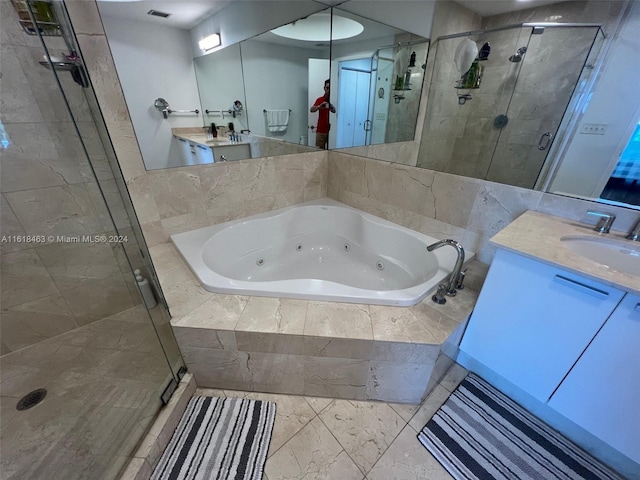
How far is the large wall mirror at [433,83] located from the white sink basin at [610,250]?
23 centimetres

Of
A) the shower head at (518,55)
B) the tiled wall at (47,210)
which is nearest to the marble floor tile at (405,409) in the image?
the tiled wall at (47,210)

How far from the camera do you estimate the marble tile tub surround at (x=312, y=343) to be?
1.11 m

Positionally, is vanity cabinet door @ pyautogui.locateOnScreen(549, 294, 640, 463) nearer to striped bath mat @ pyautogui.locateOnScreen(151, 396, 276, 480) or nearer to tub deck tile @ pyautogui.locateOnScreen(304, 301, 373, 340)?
tub deck tile @ pyautogui.locateOnScreen(304, 301, 373, 340)

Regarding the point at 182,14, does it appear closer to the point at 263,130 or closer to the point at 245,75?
the point at 245,75

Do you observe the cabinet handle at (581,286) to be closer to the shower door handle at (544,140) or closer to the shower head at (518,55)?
the shower door handle at (544,140)

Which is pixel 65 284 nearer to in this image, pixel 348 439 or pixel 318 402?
pixel 318 402

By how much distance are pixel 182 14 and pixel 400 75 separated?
166 centimetres

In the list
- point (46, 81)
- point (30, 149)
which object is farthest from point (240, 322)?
point (46, 81)

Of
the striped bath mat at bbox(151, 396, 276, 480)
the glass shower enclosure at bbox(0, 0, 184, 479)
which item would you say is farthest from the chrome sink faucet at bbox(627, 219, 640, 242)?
the glass shower enclosure at bbox(0, 0, 184, 479)

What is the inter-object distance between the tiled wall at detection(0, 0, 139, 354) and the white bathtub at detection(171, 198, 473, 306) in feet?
1.51

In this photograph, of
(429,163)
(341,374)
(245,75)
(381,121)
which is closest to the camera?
(341,374)

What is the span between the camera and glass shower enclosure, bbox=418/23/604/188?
136 centimetres

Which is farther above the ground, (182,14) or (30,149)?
(182,14)

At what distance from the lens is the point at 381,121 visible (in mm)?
2297
